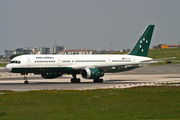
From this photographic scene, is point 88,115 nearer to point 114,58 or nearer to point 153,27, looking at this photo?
point 114,58

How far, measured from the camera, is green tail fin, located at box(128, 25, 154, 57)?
63219 millimetres

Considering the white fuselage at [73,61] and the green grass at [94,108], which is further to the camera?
the white fuselage at [73,61]

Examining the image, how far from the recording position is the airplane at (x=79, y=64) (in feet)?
169

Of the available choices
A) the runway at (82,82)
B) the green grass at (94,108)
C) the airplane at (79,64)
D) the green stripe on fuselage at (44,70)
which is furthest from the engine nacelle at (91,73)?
the green grass at (94,108)

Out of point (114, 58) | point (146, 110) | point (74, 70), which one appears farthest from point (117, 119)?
point (114, 58)

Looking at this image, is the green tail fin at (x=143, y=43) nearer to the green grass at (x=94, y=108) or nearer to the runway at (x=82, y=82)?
the runway at (x=82, y=82)

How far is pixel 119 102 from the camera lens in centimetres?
2678

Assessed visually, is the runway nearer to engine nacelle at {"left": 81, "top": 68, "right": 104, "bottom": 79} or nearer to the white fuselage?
engine nacelle at {"left": 81, "top": 68, "right": 104, "bottom": 79}

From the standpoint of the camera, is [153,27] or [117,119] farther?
[153,27]

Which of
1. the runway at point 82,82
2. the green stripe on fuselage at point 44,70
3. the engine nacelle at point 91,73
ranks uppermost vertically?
the green stripe on fuselage at point 44,70

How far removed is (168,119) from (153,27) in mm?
47130

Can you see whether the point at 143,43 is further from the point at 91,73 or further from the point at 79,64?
the point at 91,73

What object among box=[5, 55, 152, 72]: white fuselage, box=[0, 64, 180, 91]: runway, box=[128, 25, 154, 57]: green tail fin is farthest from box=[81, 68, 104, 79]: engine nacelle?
box=[128, 25, 154, 57]: green tail fin

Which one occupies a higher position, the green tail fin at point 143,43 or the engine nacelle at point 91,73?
the green tail fin at point 143,43
